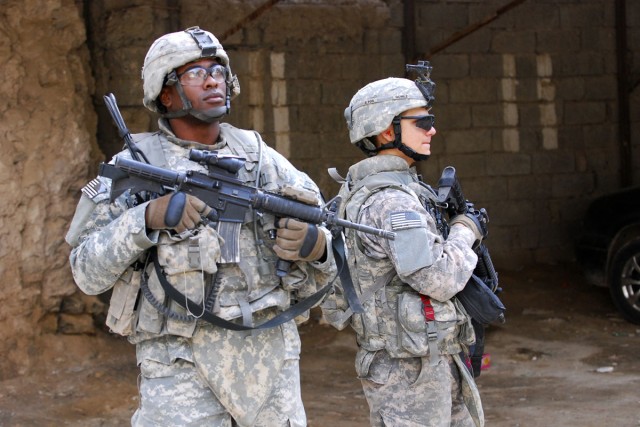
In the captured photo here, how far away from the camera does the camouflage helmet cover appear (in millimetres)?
3475

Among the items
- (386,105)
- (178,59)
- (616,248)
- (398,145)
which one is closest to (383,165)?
(398,145)

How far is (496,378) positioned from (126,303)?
14.5ft

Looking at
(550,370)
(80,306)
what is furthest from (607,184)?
(80,306)

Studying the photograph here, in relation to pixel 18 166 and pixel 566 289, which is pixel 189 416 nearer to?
pixel 18 166

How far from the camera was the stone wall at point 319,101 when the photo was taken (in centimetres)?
658

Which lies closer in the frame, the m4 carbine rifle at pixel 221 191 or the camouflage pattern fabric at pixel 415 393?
the m4 carbine rifle at pixel 221 191

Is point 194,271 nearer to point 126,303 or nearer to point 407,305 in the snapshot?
point 126,303

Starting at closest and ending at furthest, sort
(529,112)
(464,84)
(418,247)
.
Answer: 1. (418,247)
2. (464,84)
3. (529,112)

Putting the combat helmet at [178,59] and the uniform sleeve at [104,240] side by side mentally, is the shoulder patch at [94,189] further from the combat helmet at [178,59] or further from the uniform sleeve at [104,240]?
the combat helmet at [178,59]

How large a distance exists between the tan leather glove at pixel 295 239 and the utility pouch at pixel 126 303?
41 cm

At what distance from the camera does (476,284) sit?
11.2ft

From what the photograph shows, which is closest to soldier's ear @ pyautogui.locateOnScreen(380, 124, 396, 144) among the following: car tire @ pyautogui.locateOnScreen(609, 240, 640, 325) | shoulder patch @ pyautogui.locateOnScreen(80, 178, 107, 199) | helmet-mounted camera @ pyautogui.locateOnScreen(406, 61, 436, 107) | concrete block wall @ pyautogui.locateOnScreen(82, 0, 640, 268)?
helmet-mounted camera @ pyautogui.locateOnScreen(406, 61, 436, 107)

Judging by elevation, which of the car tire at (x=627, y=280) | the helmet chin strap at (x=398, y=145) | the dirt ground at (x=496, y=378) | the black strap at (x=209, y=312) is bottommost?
the dirt ground at (x=496, y=378)

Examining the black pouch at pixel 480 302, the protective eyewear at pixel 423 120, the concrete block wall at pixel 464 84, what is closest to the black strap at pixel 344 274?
the black pouch at pixel 480 302
